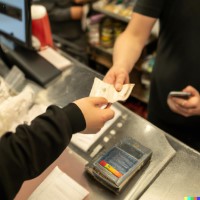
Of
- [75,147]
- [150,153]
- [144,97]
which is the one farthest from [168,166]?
[144,97]

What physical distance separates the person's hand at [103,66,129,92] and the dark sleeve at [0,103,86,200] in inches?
10.1

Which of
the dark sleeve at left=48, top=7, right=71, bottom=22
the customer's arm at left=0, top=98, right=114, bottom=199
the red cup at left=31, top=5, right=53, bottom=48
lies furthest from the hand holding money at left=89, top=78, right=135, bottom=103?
the dark sleeve at left=48, top=7, right=71, bottom=22

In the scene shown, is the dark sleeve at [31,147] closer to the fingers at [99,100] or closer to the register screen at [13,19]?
the fingers at [99,100]

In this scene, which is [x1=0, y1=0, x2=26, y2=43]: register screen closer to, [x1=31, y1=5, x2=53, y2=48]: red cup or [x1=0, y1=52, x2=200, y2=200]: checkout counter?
[x1=31, y1=5, x2=53, y2=48]: red cup

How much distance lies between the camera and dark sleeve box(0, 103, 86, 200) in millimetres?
543

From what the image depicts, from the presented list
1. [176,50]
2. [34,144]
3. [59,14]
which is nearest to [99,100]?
[34,144]

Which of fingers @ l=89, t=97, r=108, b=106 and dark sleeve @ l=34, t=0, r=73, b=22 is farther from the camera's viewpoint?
dark sleeve @ l=34, t=0, r=73, b=22

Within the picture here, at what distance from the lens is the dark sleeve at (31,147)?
543 millimetres

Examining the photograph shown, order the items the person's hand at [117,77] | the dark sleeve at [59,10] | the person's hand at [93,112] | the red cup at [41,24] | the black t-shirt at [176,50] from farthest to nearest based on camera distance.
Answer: the dark sleeve at [59,10]
the red cup at [41,24]
the black t-shirt at [176,50]
the person's hand at [117,77]
the person's hand at [93,112]

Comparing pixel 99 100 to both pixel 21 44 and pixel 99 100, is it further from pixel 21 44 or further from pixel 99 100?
pixel 21 44

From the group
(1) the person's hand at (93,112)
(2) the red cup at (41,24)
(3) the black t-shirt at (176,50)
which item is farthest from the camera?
(2) the red cup at (41,24)

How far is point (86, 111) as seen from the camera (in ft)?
2.13

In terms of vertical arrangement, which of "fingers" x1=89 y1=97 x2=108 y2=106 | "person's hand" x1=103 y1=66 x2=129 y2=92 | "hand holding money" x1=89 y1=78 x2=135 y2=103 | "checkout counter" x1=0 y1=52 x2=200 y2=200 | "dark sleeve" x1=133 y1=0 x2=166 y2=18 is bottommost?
"checkout counter" x1=0 y1=52 x2=200 y2=200

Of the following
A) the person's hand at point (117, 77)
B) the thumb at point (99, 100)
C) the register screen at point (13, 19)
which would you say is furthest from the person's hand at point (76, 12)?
the thumb at point (99, 100)
